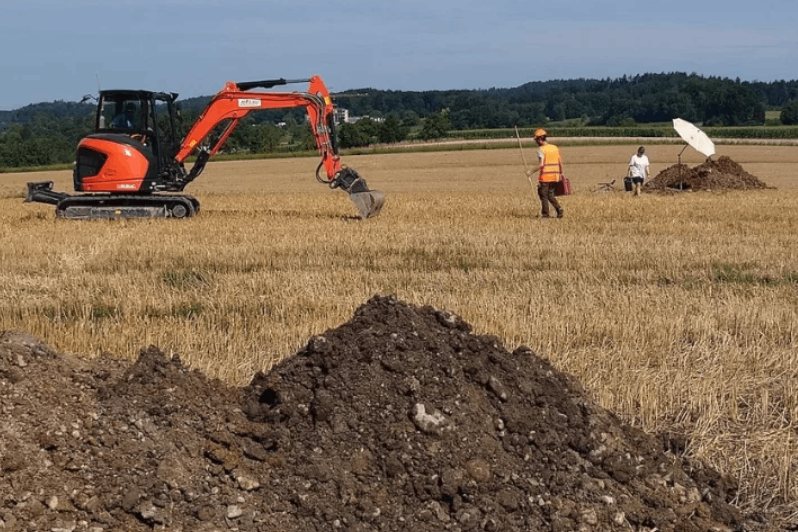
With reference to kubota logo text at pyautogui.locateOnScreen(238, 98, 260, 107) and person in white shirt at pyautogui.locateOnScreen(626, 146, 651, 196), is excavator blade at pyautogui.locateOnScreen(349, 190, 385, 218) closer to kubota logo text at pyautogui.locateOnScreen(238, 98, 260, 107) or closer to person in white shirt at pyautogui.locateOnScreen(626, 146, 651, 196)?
kubota logo text at pyautogui.locateOnScreen(238, 98, 260, 107)

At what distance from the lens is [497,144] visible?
5725 cm

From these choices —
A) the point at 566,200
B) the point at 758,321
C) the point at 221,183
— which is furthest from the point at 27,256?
the point at 221,183

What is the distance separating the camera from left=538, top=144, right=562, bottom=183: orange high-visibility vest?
17.5 m

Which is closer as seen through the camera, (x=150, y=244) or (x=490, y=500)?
(x=490, y=500)

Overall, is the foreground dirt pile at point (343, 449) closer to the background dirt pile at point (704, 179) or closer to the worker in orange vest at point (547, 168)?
the worker in orange vest at point (547, 168)

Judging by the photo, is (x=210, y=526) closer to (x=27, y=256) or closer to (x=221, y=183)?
(x=27, y=256)

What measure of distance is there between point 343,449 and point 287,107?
43.3ft

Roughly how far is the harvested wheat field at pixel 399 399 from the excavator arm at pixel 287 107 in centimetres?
519

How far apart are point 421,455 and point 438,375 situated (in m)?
0.58

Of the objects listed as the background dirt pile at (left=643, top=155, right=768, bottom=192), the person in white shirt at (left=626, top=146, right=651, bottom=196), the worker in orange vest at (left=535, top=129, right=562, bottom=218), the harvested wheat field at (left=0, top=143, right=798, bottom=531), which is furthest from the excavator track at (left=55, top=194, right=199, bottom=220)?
the background dirt pile at (left=643, top=155, right=768, bottom=192)

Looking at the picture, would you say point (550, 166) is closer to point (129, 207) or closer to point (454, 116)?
point (129, 207)

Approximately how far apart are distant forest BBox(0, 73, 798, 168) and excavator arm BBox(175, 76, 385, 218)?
1529mm

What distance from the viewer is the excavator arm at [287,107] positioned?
17516mm

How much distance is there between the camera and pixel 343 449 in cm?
517
